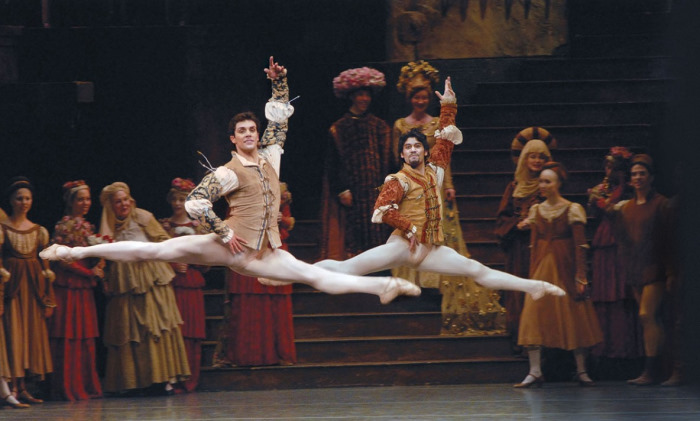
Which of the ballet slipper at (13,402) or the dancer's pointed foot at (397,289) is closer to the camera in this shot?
the dancer's pointed foot at (397,289)

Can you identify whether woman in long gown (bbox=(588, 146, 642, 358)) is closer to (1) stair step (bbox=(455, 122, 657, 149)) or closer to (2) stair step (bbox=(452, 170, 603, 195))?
(2) stair step (bbox=(452, 170, 603, 195))

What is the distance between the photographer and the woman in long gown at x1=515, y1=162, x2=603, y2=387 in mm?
7777

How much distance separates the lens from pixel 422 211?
254 inches

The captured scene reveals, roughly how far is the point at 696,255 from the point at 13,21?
21.6 ft

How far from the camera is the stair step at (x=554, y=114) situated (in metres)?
10.0

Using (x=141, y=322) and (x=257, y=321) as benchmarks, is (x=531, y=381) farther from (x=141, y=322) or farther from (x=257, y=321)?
(x=141, y=322)

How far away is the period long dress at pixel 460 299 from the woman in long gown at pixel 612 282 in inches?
29.5

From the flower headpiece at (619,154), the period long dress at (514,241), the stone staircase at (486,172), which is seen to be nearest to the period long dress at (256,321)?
the stone staircase at (486,172)

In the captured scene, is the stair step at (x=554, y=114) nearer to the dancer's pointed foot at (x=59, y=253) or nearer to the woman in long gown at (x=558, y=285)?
the woman in long gown at (x=558, y=285)

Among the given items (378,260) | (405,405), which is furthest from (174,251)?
(405,405)

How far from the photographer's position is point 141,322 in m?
8.02

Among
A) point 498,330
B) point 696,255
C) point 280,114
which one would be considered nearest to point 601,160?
point 498,330

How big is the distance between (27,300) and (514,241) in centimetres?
334

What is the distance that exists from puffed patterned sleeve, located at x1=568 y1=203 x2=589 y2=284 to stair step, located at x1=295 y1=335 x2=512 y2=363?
816 mm
